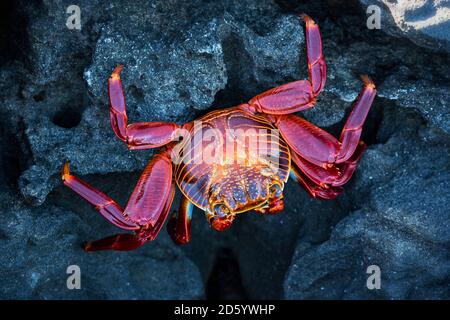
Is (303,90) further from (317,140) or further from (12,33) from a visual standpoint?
(12,33)

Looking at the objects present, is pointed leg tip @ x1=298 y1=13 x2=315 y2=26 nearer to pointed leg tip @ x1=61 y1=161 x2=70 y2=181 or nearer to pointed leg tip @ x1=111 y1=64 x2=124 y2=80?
pointed leg tip @ x1=111 y1=64 x2=124 y2=80

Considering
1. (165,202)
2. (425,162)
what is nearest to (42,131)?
(165,202)

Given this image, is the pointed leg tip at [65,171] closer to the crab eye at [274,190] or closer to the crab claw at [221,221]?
the crab claw at [221,221]

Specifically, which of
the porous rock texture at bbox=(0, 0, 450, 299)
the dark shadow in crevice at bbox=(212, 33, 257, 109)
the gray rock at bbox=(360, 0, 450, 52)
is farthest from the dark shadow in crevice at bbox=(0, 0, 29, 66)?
the gray rock at bbox=(360, 0, 450, 52)

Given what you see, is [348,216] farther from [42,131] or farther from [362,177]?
[42,131]

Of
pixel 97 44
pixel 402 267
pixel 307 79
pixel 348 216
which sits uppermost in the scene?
pixel 97 44

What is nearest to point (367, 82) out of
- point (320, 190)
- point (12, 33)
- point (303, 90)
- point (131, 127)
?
point (303, 90)
